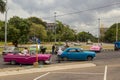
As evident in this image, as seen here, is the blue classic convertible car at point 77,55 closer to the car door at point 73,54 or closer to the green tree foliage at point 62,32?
the car door at point 73,54

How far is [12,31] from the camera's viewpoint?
72.8 m

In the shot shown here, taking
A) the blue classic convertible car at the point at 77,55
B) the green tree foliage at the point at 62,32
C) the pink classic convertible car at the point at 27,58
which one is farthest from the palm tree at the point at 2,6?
the green tree foliage at the point at 62,32

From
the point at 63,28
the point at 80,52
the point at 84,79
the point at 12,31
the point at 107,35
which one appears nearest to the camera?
the point at 84,79

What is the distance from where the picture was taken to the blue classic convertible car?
114 ft

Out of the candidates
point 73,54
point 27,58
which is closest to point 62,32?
point 73,54

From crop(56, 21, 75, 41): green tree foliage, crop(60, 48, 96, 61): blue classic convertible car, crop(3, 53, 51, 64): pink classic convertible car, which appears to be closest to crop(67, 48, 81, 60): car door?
crop(60, 48, 96, 61): blue classic convertible car

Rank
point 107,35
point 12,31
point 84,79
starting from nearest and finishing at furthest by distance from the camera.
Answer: point 84,79 → point 12,31 → point 107,35

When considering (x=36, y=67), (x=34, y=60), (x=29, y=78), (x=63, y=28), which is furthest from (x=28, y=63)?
(x=63, y=28)

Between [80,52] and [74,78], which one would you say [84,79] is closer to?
[74,78]

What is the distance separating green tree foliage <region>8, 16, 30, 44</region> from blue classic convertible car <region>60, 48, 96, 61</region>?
3797 cm

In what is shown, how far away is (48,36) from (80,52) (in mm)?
116658

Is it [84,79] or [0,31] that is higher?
[0,31]

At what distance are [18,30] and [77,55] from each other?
3960 centimetres

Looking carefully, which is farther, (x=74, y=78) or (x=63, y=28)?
(x=63, y=28)
